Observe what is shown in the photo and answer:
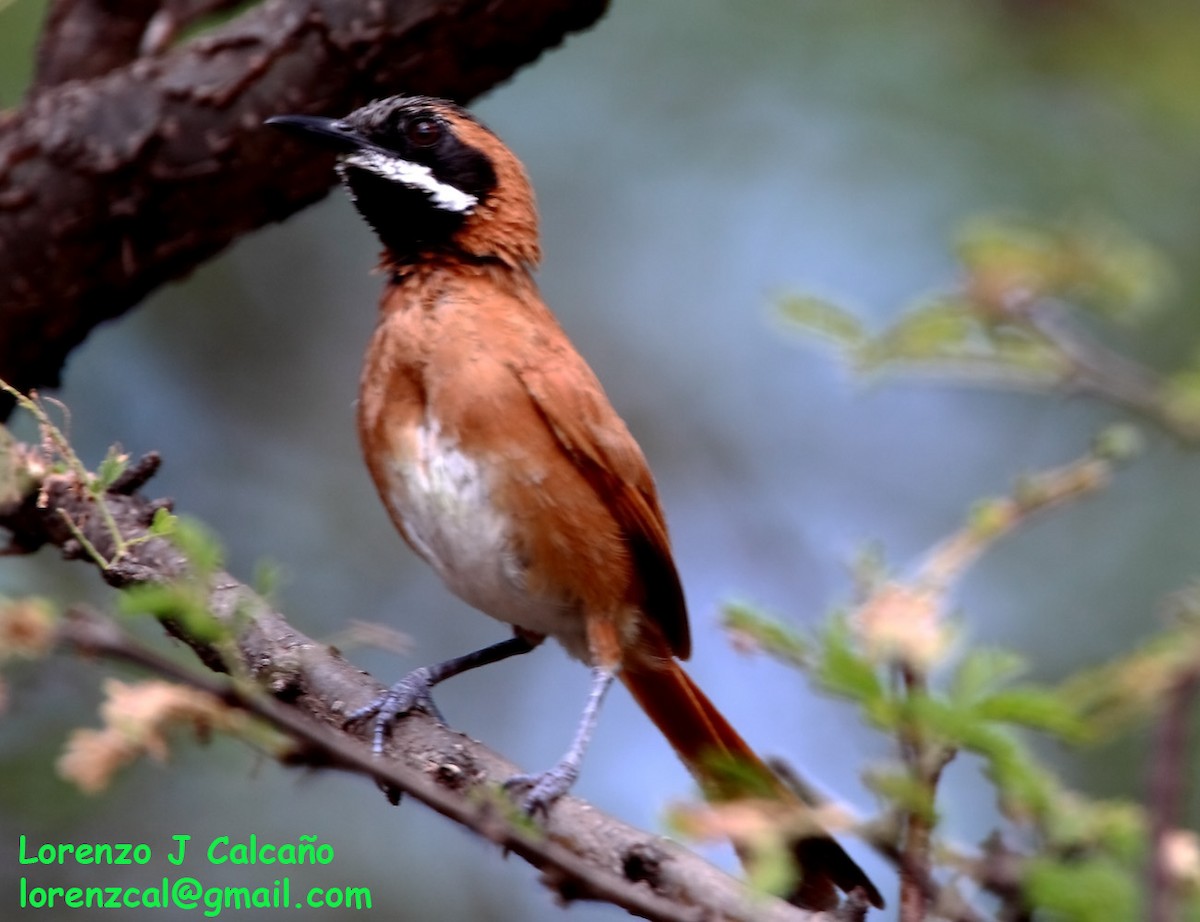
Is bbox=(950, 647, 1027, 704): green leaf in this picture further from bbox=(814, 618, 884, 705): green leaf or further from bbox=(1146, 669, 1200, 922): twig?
bbox=(1146, 669, 1200, 922): twig

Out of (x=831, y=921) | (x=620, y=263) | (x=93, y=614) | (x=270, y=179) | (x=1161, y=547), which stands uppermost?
(x=620, y=263)

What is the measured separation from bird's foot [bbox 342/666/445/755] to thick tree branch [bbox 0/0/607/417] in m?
1.87

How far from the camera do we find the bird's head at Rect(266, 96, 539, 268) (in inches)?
194

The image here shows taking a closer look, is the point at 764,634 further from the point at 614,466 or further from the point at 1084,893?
the point at 614,466

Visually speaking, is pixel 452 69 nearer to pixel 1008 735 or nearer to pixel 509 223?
pixel 509 223

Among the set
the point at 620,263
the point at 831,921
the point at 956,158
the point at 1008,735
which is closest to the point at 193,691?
the point at 831,921

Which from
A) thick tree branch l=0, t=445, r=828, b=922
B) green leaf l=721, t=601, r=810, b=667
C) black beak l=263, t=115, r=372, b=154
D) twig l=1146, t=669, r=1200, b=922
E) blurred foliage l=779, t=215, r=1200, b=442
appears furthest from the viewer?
black beak l=263, t=115, r=372, b=154

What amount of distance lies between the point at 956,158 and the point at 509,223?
15.2 ft

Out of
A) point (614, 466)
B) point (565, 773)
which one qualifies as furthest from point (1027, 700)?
point (614, 466)

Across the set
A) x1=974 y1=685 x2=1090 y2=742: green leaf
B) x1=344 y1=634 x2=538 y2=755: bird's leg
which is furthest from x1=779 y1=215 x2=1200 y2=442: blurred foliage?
x1=974 y1=685 x2=1090 y2=742: green leaf

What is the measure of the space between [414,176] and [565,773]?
213 centimetres

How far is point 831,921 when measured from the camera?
2570mm

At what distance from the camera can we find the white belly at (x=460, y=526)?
429 centimetres

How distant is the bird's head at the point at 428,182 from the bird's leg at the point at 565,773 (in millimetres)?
1397
